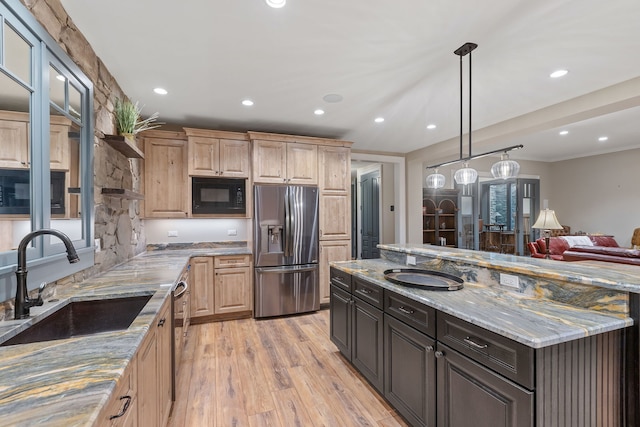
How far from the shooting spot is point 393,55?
7.52ft

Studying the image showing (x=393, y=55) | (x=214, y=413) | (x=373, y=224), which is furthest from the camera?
(x=373, y=224)

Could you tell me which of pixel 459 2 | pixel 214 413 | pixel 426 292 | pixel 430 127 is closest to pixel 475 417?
pixel 426 292

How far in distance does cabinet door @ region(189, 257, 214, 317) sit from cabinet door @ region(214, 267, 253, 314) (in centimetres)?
8

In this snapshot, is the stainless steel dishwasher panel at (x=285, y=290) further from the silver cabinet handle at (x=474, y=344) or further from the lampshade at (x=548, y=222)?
the lampshade at (x=548, y=222)

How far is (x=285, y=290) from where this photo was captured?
392 cm

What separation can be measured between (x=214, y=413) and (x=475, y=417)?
67.2 inches

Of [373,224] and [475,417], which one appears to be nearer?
[475,417]

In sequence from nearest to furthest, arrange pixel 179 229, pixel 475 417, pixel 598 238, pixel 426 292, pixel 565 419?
pixel 565 419, pixel 475 417, pixel 426 292, pixel 179 229, pixel 598 238

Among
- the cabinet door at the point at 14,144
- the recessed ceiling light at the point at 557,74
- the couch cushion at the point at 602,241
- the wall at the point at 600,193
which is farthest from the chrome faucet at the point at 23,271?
the wall at the point at 600,193

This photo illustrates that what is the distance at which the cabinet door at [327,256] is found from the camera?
4.25 metres

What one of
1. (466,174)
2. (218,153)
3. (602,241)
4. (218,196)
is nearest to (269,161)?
(218,153)

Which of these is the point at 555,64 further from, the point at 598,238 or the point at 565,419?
the point at 598,238

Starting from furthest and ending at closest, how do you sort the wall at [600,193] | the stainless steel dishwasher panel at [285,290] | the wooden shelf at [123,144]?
the wall at [600,193] → the stainless steel dishwasher panel at [285,290] → the wooden shelf at [123,144]

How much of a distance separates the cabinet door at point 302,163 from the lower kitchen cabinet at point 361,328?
5.82 ft
